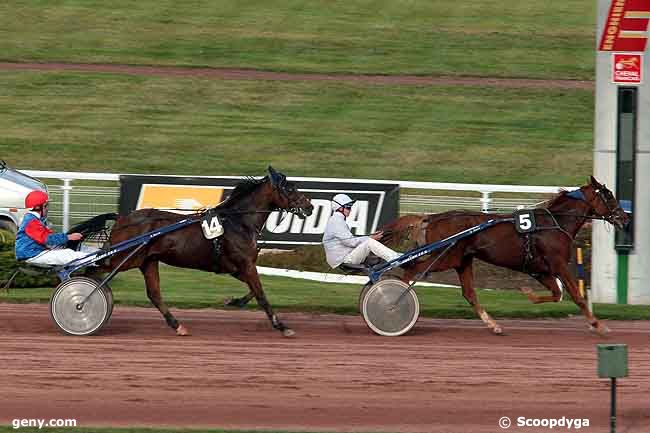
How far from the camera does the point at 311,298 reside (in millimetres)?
13984

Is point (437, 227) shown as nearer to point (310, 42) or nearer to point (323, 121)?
point (323, 121)

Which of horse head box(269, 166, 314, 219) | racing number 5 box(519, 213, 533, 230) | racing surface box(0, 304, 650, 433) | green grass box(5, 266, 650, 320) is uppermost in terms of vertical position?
horse head box(269, 166, 314, 219)

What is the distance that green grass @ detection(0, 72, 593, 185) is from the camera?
23.5m

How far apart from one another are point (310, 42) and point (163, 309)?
19208 mm

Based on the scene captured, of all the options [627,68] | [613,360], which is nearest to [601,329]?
[627,68]

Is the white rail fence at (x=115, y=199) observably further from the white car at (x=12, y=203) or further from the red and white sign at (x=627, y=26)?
the red and white sign at (x=627, y=26)

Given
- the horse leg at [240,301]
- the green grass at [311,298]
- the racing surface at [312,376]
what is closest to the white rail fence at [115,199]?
the green grass at [311,298]

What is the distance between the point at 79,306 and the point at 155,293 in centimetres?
75

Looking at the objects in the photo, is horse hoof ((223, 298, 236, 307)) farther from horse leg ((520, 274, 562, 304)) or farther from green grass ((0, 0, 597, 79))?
green grass ((0, 0, 597, 79))

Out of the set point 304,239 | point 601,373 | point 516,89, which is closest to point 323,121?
point 516,89

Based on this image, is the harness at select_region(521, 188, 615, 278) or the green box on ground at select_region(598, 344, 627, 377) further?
the harness at select_region(521, 188, 615, 278)

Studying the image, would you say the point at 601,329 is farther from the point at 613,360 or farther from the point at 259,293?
the point at 613,360

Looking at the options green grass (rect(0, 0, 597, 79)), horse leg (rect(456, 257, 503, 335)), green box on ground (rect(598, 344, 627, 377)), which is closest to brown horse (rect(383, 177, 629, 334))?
horse leg (rect(456, 257, 503, 335))

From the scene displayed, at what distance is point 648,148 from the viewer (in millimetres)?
13930
